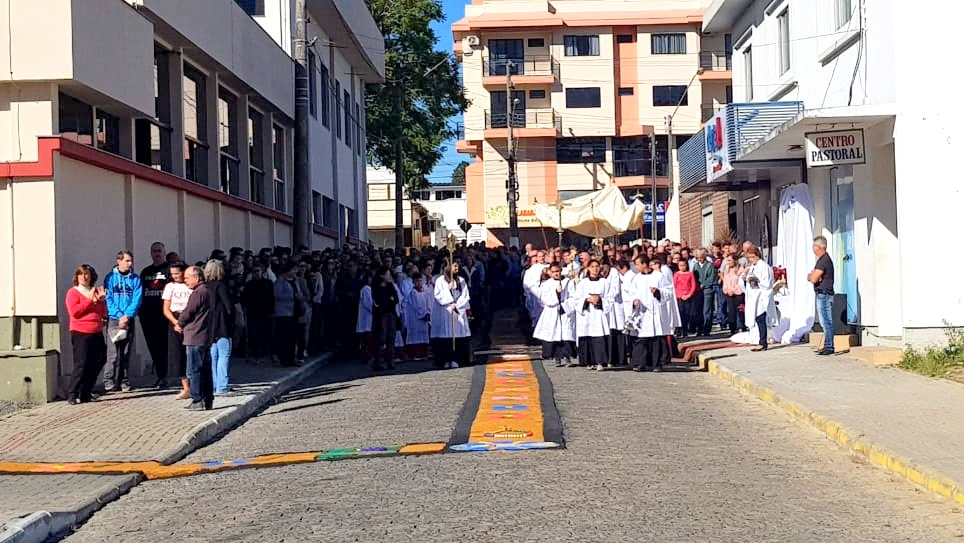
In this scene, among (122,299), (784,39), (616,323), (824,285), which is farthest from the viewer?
(784,39)

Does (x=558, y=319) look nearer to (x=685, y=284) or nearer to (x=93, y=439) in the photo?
(x=685, y=284)

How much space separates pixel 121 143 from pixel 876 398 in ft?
39.6

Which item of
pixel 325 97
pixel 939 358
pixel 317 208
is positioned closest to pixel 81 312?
pixel 939 358

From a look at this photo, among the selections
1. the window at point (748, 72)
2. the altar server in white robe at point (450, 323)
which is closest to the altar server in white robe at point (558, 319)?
the altar server in white robe at point (450, 323)

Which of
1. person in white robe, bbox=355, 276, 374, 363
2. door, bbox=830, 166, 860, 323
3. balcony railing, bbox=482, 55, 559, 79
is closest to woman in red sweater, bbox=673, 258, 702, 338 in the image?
door, bbox=830, 166, 860, 323

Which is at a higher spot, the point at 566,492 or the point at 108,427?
the point at 108,427

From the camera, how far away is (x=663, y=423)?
12.7 meters

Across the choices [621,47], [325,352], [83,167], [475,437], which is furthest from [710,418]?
[621,47]

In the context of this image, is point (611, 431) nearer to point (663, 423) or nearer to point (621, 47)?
point (663, 423)

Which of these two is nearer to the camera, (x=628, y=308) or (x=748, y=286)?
(x=628, y=308)

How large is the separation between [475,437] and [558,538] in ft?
14.1

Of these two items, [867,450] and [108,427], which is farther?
[108,427]

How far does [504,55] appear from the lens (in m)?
62.6

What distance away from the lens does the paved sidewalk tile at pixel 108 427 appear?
1159 cm
